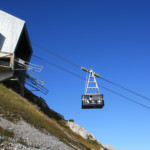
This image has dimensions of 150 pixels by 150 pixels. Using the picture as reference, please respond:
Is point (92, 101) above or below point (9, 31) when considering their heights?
below

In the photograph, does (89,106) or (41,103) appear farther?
(41,103)

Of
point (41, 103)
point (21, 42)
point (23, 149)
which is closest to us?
point (23, 149)

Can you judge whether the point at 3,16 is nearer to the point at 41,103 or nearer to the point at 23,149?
the point at 41,103

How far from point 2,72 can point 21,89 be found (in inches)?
311

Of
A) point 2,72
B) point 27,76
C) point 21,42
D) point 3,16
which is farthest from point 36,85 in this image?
point 3,16

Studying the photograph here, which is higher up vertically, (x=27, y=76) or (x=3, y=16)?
(x=3, y=16)

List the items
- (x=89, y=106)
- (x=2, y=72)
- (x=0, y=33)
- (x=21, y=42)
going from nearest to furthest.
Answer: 1. (x=89, y=106)
2. (x=2, y=72)
3. (x=0, y=33)
4. (x=21, y=42)

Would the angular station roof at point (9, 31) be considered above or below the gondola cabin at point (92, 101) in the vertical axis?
above

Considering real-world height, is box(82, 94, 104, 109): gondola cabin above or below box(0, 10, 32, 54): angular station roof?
below

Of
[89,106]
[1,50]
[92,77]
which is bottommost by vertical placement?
[89,106]

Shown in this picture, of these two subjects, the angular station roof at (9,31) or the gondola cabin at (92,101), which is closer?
the gondola cabin at (92,101)

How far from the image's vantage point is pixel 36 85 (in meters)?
48.0

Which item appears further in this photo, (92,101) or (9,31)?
(9,31)

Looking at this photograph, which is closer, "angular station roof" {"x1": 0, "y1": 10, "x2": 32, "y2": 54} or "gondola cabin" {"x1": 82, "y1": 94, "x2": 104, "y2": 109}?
"gondola cabin" {"x1": 82, "y1": 94, "x2": 104, "y2": 109}
